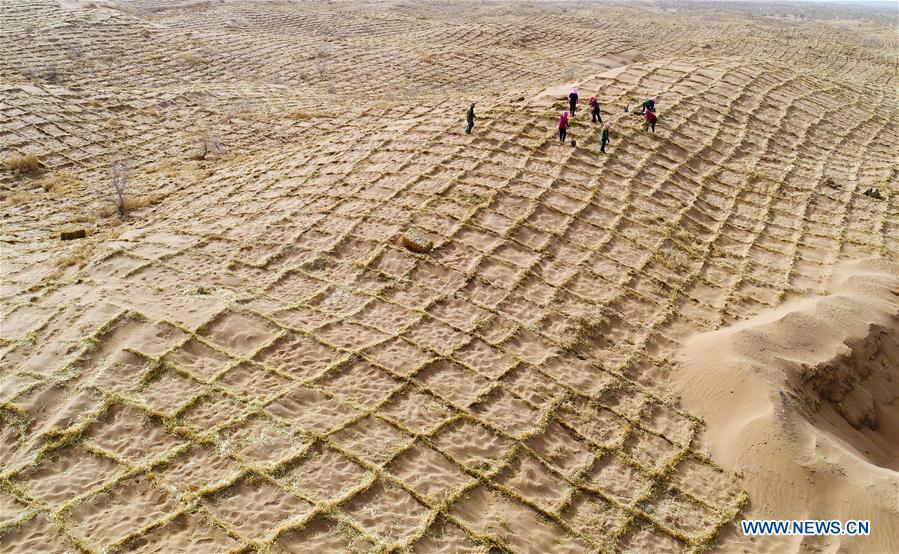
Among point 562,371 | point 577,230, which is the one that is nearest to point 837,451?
point 562,371

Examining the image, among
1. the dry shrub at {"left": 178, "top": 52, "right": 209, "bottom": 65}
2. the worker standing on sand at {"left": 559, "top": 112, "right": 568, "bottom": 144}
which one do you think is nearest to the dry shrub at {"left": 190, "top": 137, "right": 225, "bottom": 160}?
the dry shrub at {"left": 178, "top": 52, "right": 209, "bottom": 65}

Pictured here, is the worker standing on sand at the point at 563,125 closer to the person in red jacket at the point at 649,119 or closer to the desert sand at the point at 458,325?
the desert sand at the point at 458,325

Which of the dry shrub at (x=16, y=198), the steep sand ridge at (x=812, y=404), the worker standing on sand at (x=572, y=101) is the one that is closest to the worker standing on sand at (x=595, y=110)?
the worker standing on sand at (x=572, y=101)

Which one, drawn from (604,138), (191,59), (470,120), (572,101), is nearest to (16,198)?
(470,120)

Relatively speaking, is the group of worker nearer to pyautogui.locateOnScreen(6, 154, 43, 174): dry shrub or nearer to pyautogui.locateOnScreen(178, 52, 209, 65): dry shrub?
pyautogui.locateOnScreen(6, 154, 43, 174): dry shrub

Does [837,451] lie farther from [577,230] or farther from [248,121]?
[248,121]

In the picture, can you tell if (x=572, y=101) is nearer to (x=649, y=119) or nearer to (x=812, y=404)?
(x=649, y=119)
